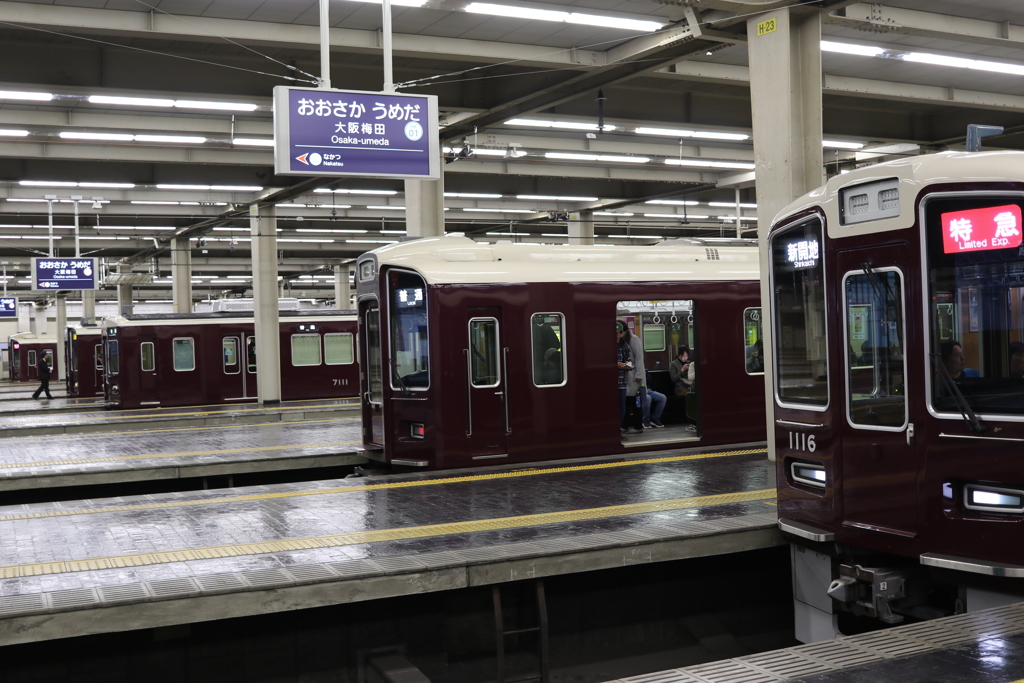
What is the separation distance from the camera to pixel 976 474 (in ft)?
18.6

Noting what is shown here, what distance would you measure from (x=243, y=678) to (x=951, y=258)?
5.43 metres

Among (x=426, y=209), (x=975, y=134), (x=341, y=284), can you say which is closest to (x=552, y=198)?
(x=426, y=209)

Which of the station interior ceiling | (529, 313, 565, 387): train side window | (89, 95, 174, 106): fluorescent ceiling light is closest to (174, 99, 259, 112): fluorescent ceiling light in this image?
the station interior ceiling

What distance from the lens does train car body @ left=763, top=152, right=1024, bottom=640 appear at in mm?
5633

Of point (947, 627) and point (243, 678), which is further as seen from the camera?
point (243, 678)

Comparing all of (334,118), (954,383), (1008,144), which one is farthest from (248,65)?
(1008,144)

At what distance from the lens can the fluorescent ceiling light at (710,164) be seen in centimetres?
2268

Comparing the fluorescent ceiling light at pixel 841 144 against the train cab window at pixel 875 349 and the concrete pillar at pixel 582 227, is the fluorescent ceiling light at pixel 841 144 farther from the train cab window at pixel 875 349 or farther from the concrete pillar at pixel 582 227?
the train cab window at pixel 875 349

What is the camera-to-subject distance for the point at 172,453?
14.3 metres

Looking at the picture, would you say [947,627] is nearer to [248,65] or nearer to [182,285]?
[248,65]

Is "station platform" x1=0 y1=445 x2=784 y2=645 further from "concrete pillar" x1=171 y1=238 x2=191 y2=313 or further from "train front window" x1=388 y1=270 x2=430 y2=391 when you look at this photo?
"concrete pillar" x1=171 y1=238 x2=191 y2=313

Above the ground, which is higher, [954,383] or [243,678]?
[954,383]

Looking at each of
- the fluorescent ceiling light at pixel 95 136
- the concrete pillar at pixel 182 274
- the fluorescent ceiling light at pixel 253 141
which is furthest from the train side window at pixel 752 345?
the concrete pillar at pixel 182 274

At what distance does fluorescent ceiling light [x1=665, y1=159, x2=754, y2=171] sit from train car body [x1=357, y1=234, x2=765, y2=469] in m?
10.4
